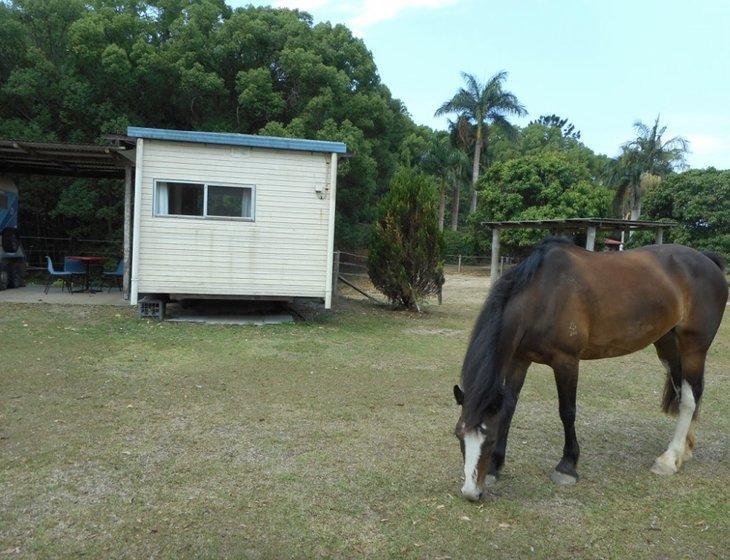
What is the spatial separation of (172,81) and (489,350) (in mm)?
17982

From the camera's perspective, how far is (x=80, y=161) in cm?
1212

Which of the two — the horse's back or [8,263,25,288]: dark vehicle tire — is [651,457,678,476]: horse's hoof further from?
[8,263,25,288]: dark vehicle tire

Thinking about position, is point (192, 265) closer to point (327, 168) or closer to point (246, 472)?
point (327, 168)

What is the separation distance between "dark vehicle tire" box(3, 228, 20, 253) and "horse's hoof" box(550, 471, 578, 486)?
1245 cm

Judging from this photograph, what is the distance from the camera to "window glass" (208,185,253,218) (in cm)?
954

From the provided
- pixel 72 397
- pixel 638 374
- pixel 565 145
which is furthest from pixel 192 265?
pixel 565 145

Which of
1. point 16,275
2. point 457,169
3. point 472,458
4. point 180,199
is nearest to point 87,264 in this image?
point 16,275

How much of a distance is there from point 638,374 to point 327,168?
5.88 m

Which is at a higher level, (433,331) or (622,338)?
(622,338)

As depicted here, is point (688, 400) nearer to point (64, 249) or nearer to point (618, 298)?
point (618, 298)

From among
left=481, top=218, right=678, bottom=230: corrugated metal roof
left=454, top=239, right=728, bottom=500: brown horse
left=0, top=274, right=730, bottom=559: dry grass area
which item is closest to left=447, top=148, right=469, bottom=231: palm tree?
left=481, top=218, right=678, bottom=230: corrugated metal roof

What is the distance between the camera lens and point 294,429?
15.0 ft

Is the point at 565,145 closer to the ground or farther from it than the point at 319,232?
farther from it

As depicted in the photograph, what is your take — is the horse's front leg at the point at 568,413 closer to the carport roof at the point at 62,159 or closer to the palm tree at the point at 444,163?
the carport roof at the point at 62,159
